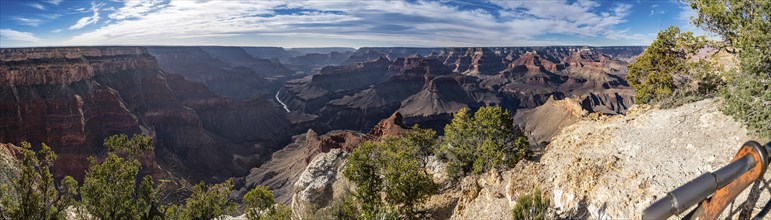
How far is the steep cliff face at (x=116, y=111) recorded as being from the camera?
7069 centimetres

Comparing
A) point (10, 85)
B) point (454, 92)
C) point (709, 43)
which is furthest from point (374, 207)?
point (454, 92)

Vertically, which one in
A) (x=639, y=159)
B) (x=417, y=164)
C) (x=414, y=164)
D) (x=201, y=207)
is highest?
(x=639, y=159)

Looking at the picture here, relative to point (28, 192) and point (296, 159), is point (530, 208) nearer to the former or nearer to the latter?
point (28, 192)

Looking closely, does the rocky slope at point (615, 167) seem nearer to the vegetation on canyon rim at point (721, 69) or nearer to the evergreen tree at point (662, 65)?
the vegetation on canyon rim at point (721, 69)

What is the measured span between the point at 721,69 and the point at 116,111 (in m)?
108

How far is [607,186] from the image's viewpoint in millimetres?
15258

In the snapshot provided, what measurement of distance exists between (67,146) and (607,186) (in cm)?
9063

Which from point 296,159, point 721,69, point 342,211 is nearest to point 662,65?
point 721,69

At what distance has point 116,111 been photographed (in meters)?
86.5

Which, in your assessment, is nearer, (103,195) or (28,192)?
(28,192)

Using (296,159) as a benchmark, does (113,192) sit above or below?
above

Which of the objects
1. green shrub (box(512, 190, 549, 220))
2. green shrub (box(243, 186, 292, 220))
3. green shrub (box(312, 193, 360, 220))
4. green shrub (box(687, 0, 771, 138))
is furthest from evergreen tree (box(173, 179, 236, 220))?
green shrub (box(687, 0, 771, 138))

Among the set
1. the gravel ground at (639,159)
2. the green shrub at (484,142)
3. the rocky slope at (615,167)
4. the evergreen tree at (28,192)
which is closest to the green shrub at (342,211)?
the rocky slope at (615,167)

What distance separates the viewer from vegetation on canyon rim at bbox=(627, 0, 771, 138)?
47.4 feet
